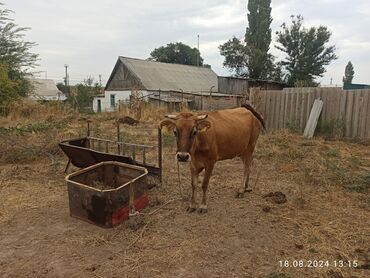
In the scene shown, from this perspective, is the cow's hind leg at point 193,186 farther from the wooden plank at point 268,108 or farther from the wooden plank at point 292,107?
the wooden plank at point 268,108

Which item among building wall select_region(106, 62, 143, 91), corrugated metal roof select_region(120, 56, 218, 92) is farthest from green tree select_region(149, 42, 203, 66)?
building wall select_region(106, 62, 143, 91)

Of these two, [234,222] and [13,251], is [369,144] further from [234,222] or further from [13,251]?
[13,251]

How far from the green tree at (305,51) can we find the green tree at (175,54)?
746 inches

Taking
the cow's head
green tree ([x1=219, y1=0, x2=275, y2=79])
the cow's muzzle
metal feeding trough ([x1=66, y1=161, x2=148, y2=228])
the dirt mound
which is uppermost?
green tree ([x1=219, y1=0, x2=275, y2=79])

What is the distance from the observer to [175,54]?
55.0 m

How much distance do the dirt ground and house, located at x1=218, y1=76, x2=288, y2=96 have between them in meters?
27.9

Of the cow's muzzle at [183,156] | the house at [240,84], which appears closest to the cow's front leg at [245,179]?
the cow's muzzle at [183,156]

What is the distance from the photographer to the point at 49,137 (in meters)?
9.61

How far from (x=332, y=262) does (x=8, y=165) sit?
7.09 metres

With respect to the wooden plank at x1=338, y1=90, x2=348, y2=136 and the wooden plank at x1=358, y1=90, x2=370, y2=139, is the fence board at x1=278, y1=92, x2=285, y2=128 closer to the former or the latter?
the wooden plank at x1=338, y1=90, x2=348, y2=136

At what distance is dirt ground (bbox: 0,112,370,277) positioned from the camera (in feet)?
11.0

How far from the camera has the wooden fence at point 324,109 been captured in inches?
398

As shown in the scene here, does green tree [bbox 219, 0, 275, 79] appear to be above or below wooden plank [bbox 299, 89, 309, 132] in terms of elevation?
above

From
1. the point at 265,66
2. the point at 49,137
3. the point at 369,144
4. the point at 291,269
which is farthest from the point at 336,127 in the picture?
the point at 265,66
